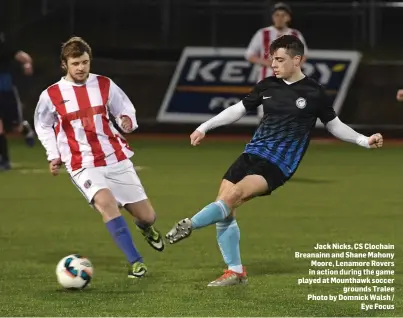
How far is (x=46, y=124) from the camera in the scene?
27.6 feet

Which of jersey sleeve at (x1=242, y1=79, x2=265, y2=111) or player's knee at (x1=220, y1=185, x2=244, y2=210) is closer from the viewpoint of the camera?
player's knee at (x1=220, y1=185, x2=244, y2=210)

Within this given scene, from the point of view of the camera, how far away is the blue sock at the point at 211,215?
290 inches

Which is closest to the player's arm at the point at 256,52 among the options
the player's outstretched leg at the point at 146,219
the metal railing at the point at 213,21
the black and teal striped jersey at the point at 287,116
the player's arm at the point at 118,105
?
the metal railing at the point at 213,21

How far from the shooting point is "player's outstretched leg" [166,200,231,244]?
7.09 m

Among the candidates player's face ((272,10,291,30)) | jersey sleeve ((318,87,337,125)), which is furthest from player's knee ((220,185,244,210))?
player's face ((272,10,291,30))

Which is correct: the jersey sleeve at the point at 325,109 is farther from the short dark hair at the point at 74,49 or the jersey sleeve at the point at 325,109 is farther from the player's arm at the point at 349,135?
the short dark hair at the point at 74,49

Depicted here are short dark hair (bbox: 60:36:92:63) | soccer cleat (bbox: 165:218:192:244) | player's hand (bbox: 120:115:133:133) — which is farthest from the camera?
player's hand (bbox: 120:115:133:133)

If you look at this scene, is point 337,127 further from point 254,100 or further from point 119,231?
point 119,231

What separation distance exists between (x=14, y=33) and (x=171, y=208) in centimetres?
1063

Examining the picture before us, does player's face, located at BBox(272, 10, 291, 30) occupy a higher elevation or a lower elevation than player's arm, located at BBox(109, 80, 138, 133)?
lower

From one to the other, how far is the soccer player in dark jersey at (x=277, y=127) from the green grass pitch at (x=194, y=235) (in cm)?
38

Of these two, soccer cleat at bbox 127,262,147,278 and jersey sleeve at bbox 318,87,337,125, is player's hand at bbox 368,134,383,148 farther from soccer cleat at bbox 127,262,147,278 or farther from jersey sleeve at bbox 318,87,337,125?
soccer cleat at bbox 127,262,147,278

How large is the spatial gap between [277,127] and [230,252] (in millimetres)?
851

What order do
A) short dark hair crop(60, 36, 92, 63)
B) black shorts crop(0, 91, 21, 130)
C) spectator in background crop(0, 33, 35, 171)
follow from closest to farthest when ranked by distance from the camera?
short dark hair crop(60, 36, 92, 63) < spectator in background crop(0, 33, 35, 171) < black shorts crop(0, 91, 21, 130)
